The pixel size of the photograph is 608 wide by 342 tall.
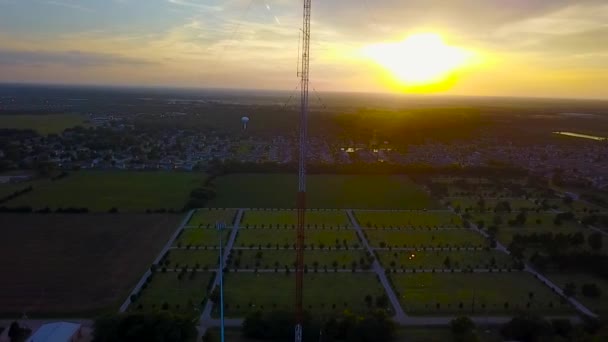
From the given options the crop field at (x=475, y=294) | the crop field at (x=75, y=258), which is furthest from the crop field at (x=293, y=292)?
the crop field at (x=75, y=258)

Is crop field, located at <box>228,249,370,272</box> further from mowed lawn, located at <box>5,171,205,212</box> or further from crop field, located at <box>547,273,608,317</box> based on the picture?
mowed lawn, located at <box>5,171,205,212</box>

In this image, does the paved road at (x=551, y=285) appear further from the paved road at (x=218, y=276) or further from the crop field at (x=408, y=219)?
the paved road at (x=218, y=276)

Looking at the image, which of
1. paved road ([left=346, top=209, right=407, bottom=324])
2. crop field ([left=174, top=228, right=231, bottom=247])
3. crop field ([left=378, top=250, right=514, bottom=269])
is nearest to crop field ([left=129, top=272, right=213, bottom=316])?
crop field ([left=174, top=228, right=231, bottom=247])

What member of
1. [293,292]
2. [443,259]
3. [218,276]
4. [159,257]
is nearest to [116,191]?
[159,257]

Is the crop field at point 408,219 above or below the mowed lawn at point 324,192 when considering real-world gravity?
below

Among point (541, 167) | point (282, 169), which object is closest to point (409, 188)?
point (282, 169)
